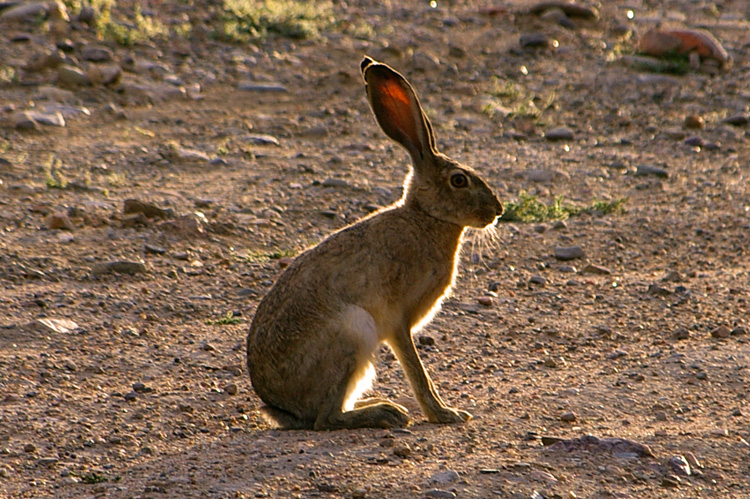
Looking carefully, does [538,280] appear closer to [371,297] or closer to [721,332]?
[721,332]

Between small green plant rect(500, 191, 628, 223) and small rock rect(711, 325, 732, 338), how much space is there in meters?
2.22

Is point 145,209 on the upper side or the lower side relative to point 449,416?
lower

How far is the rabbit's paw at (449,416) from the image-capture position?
5078 mm

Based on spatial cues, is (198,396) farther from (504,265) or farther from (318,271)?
(504,265)

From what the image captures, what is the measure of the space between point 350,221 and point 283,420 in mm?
3222

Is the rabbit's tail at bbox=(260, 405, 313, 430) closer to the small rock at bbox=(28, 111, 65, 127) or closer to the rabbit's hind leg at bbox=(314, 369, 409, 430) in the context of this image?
the rabbit's hind leg at bbox=(314, 369, 409, 430)

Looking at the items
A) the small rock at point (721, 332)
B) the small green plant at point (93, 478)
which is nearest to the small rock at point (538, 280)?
the small rock at point (721, 332)

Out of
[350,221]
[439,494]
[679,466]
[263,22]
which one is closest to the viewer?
[439,494]

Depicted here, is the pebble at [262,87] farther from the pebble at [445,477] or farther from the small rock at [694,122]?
the pebble at [445,477]

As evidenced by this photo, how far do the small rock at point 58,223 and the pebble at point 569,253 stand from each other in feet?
11.1

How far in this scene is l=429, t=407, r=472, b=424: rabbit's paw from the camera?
5078 millimetres

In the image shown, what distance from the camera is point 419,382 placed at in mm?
5133

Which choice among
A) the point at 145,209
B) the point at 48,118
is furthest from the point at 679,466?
the point at 48,118

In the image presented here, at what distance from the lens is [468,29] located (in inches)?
539
